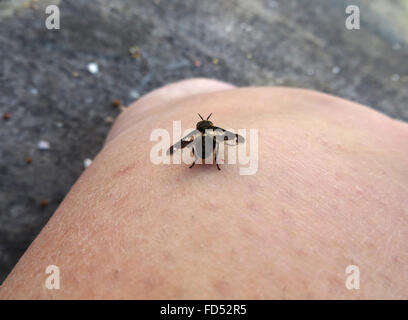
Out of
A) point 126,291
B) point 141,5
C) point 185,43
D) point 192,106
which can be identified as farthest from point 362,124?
point 141,5

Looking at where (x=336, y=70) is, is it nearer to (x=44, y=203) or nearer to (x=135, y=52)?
(x=135, y=52)

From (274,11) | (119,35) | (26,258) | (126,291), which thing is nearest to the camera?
(126,291)

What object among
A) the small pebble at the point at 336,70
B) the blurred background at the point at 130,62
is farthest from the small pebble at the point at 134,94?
the small pebble at the point at 336,70

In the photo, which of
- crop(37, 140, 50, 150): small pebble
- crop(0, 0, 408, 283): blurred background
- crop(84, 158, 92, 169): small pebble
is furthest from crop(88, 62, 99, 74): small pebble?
crop(84, 158, 92, 169): small pebble

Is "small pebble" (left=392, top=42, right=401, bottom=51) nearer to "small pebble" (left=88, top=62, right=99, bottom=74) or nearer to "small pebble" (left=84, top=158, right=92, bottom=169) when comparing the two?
"small pebble" (left=88, top=62, right=99, bottom=74)

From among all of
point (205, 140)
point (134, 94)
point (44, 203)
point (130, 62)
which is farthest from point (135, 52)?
point (205, 140)
